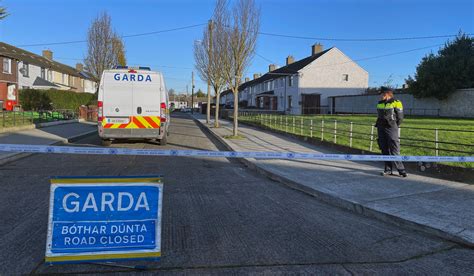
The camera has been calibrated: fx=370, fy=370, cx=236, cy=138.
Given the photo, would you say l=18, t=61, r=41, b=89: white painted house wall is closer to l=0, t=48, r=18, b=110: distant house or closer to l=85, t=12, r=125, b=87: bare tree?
l=0, t=48, r=18, b=110: distant house

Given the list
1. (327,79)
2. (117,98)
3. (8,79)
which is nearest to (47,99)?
(8,79)

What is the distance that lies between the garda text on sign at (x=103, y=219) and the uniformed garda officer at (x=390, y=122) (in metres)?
6.20

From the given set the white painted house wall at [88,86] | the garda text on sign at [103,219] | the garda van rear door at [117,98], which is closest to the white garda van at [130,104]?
the garda van rear door at [117,98]

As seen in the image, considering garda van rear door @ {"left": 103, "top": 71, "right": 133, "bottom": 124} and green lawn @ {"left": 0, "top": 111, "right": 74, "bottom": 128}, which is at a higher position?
garda van rear door @ {"left": 103, "top": 71, "right": 133, "bottom": 124}

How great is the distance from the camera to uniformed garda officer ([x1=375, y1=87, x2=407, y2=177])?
8.25 metres

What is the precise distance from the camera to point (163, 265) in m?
3.86

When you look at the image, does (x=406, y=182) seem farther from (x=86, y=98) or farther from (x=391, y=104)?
(x=86, y=98)

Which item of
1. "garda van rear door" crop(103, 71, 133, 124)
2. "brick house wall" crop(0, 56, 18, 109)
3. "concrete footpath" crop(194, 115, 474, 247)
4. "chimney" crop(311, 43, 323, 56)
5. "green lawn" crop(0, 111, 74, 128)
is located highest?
"chimney" crop(311, 43, 323, 56)

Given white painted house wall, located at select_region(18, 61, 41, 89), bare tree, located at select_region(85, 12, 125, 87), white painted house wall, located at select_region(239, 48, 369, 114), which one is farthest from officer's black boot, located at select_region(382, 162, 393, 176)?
white painted house wall, located at select_region(18, 61, 41, 89)

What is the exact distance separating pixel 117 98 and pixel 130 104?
0.51 metres

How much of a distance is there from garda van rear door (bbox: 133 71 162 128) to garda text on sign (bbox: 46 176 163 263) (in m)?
→ 9.97

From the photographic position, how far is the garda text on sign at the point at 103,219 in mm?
3609

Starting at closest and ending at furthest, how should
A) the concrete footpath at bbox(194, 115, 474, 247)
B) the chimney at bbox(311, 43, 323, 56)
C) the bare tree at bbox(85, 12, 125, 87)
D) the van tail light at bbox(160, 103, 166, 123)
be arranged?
the concrete footpath at bbox(194, 115, 474, 247) → the van tail light at bbox(160, 103, 166, 123) → the bare tree at bbox(85, 12, 125, 87) → the chimney at bbox(311, 43, 323, 56)

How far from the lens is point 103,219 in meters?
3.70
